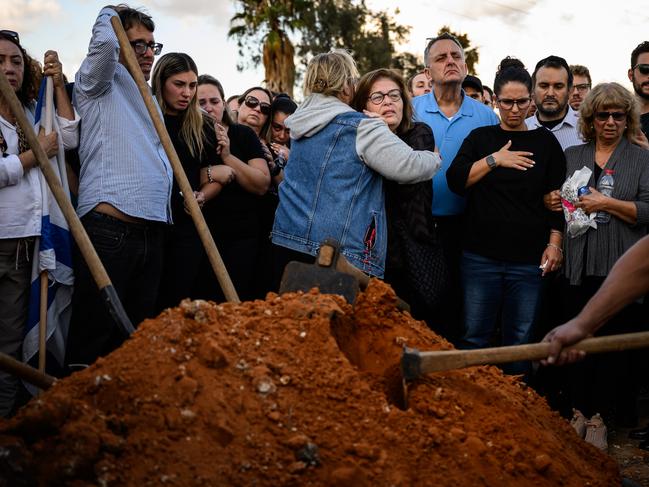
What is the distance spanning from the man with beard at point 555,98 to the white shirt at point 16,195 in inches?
147

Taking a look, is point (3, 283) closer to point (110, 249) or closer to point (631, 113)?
point (110, 249)

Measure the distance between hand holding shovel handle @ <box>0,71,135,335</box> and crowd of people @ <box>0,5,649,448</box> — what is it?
0.39m

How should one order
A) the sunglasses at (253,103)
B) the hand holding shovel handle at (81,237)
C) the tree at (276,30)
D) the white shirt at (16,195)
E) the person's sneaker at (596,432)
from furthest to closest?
the tree at (276,30) → the sunglasses at (253,103) → the person's sneaker at (596,432) → the white shirt at (16,195) → the hand holding shovel handle at (81,237)

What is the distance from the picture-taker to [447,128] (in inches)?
228

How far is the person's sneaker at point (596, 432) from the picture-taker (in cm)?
512

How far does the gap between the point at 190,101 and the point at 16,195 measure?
1.37 m

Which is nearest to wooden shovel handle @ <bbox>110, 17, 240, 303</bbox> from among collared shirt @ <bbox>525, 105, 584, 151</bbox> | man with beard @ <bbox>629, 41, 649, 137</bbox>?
collared shirt @ <bbox>525, 105, 584, 151</bbox>

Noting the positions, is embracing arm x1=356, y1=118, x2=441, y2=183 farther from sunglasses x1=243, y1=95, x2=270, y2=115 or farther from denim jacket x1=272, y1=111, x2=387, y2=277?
sunglasses x1=243, y1=95, x2=270, y2=115

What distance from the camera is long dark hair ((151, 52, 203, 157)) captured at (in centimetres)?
515

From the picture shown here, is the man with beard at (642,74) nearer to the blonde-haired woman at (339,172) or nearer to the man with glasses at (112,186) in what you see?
the blonde-haired woman at (339,172)

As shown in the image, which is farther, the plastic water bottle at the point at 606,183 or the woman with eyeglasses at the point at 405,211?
the plastic water bottle at the point at 606,183

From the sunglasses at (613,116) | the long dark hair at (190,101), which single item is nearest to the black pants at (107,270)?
the long dark hair at (190,101)

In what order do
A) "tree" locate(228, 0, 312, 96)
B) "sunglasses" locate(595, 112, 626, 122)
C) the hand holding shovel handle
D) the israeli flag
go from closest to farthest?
the hand holding shovel handle
the israeli flag
"sunglasses" locate(595, 112, 626, 122)
"tree" locate(228, 0, 312, 96)

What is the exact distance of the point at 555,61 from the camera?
613 cm
